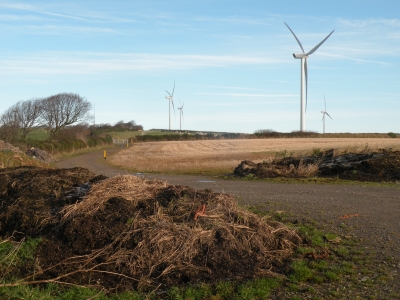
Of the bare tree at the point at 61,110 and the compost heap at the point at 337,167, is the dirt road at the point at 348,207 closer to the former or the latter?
the compost heap at the point at 337,167

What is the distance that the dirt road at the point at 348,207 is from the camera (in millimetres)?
9234

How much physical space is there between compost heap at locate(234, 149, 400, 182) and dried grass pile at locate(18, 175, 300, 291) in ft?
48.2

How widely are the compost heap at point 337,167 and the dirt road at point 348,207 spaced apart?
9.60 ft

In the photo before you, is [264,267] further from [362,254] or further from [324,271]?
[362,254]

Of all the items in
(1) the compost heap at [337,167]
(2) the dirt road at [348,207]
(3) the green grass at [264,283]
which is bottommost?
(3) the green grass at [264,283]

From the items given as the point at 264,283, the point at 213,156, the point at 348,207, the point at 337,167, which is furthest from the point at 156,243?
the point at 213,156

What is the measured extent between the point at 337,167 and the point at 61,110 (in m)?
62.6

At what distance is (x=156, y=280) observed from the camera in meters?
7.04

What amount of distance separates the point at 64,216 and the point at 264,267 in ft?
11.9

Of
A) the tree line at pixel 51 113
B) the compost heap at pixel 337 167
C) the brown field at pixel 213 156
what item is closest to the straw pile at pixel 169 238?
the compost heap at pixel 337 167

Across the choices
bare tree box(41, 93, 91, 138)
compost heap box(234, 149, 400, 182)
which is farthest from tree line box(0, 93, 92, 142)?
compost heap box(234, 149, 400, 182)

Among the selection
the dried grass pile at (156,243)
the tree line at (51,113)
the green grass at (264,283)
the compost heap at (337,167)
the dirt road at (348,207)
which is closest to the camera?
the green grass at (264,283)

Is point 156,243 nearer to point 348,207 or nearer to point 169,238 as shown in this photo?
point 169,238

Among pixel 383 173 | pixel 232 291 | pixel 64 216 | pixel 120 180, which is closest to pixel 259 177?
pixel 383 173
